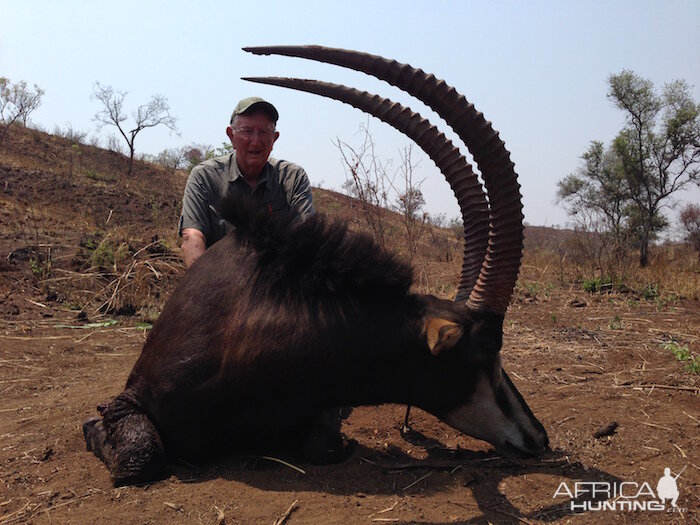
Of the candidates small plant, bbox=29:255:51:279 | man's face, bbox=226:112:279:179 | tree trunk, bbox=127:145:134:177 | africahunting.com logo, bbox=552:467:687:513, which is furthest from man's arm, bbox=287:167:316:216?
tree trunk, bbox=127:145:134:177

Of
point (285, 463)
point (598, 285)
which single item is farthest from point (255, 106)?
point (598, 285)

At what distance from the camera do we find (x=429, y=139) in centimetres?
347

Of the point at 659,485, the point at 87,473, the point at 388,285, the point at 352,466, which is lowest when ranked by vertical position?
the point at 87,473

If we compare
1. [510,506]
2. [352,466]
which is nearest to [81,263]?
[352,466]

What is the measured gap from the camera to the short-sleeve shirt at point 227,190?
190 inches

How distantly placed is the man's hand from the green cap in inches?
44.1

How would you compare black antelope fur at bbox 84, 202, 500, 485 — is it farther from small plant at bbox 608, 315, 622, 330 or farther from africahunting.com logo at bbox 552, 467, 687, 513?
small plant at bbox 608, 315, 622, 330

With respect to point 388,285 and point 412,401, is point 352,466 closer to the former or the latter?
point 412,401

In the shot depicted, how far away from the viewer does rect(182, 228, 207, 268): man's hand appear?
4387 mm

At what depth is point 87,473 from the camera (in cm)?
339

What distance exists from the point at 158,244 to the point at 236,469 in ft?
25.3

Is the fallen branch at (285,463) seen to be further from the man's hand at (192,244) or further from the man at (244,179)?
the man at (244,179)

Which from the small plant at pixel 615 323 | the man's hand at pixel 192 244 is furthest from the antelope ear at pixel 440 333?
A: the small plant at pixel 615 323

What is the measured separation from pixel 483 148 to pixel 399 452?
2.01 metres
